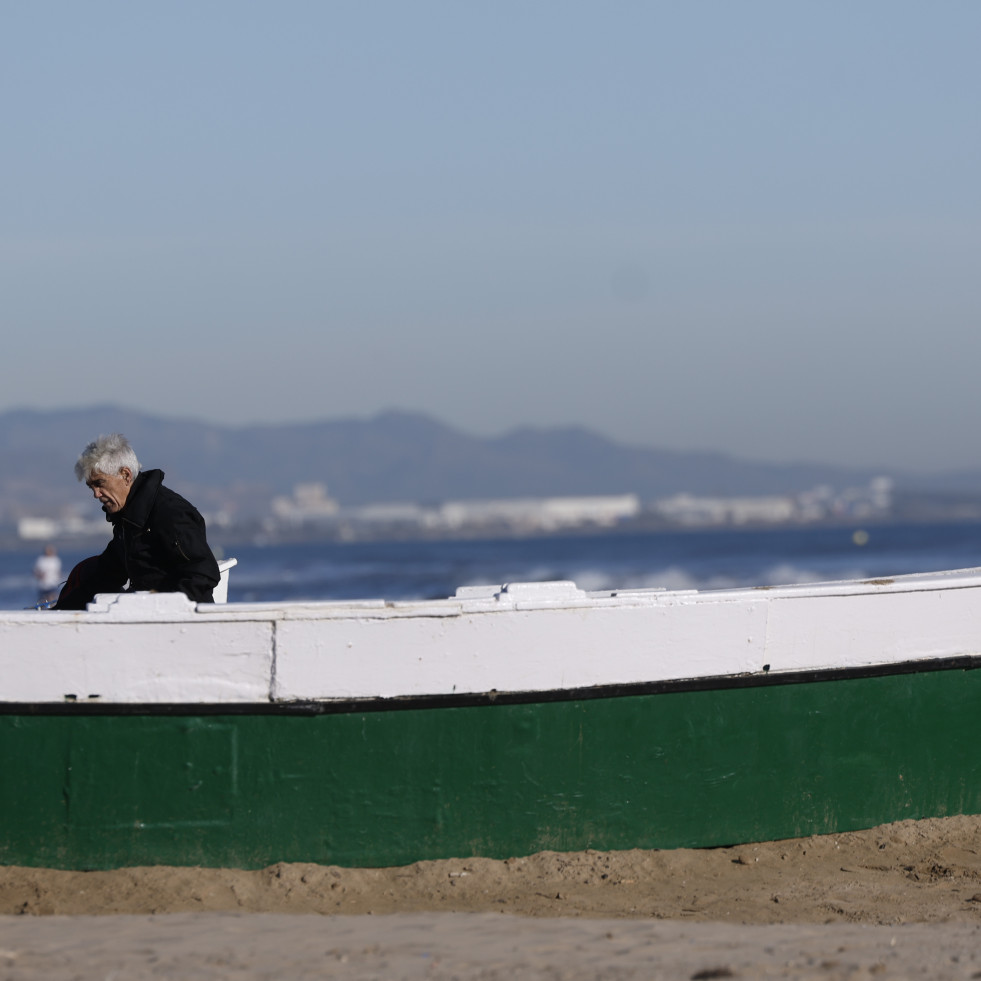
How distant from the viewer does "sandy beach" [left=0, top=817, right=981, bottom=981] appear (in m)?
3.66

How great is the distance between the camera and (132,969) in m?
3.61

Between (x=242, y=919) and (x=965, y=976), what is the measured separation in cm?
229

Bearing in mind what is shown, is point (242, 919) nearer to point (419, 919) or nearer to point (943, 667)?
point (419, 919)

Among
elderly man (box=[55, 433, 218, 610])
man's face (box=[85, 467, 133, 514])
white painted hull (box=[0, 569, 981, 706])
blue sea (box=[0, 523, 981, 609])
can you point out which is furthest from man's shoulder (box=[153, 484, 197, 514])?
blue sea (box=[0, 523, 981, 609])

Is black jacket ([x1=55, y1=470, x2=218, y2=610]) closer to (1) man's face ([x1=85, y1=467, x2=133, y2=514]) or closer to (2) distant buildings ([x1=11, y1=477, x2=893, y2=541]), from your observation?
(1) man's face ([x1=85, y1=467, x2=133, y2=514])

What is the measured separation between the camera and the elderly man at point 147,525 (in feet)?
15.9

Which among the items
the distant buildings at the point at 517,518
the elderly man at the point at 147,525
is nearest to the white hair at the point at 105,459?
the elderly man at the point at 147,525

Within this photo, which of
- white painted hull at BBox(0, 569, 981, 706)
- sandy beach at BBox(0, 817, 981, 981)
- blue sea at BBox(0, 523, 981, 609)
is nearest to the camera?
sandy beach at BBox(0, 817, 981, 981)

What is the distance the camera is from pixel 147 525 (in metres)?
4.88

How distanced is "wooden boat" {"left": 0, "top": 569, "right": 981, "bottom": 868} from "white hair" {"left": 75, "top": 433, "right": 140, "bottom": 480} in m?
0.57

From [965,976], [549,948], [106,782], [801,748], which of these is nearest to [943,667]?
[801,748]

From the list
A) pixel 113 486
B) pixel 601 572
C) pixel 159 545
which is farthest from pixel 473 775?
pixel 601 572

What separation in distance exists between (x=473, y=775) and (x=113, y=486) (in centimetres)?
181

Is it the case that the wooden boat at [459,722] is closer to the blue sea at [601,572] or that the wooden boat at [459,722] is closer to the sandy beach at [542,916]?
the sandy beach at [542,916]
